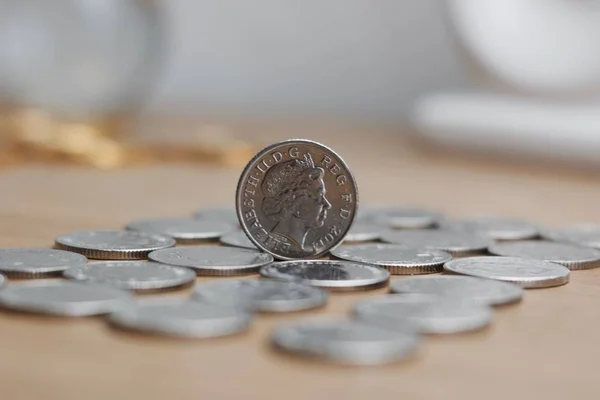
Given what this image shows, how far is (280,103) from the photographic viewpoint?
2541 mm

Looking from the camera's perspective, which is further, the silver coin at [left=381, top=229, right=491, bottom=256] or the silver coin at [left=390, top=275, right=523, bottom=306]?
the silver coin at [left=381, top=229, right=491, bottom=256]

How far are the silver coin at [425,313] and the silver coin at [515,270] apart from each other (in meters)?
0.10

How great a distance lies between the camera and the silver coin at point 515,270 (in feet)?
2.54

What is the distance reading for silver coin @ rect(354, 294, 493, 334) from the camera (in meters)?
0.62

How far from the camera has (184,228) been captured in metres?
0.96

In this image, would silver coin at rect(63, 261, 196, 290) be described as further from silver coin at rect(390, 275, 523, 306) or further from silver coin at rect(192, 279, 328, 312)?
silver coin at rect(390, 275, 523, 306)

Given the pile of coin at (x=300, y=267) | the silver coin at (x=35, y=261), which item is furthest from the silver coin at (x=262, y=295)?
the silver coin at (x=35, y=261)

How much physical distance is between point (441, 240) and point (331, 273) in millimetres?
215

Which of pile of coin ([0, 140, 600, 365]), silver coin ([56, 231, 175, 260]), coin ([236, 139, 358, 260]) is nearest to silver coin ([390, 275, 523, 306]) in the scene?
pile of coin ([0, 140, 600, 365])

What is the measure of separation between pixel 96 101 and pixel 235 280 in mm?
903

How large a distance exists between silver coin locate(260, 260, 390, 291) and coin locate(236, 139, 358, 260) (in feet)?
0.13

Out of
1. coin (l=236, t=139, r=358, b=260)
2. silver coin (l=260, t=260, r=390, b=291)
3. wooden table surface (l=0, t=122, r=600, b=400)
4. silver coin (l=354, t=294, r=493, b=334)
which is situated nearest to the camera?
wooden table surface (l=0, t=122, r=600, b=400)

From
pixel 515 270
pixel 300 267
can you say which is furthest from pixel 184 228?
pixel 515 270

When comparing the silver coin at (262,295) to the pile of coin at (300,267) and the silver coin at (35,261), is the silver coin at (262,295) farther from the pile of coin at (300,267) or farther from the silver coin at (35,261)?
the silver coin at (35,261)
